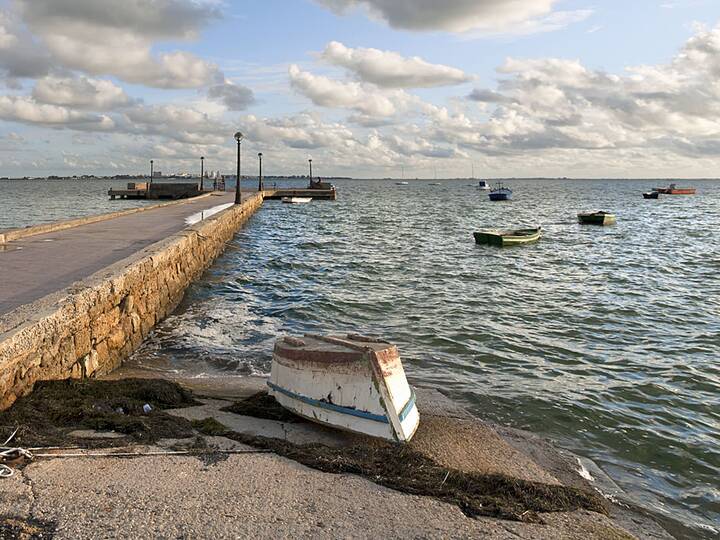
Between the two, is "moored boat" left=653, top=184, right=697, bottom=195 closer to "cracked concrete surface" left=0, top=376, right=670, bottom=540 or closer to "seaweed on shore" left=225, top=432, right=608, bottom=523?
"seaweed on shore" left=225, top=432, right=608, bottom=523

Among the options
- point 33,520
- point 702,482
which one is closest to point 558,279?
point 702,482

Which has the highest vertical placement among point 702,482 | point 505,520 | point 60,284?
point 60,284

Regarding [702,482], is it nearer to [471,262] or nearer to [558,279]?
[558,279]

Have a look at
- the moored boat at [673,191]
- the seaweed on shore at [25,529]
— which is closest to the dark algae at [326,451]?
the seaweed on shore at [25,529]

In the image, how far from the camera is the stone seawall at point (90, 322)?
16.7 feet

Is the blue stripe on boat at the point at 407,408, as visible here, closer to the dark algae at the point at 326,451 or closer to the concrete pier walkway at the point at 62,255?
the dark algae at the point at 326,451

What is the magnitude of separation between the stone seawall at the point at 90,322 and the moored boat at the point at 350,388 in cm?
226

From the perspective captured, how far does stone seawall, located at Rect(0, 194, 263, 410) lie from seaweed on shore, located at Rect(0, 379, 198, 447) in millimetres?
203

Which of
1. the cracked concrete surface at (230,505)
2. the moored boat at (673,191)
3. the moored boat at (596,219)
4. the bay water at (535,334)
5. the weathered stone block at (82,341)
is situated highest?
the moored boat at (673,191)

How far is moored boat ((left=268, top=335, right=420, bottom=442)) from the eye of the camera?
16.5 ft

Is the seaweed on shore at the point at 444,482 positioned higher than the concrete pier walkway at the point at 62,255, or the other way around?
the concrete pier walkway at the point at 62,255

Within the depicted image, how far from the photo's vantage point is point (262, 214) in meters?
43.6

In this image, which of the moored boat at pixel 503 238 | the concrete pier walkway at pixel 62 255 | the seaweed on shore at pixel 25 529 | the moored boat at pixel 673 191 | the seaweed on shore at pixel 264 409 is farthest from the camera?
the moored boat at pixel 673 191

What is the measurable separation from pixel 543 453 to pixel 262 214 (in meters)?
39.3
